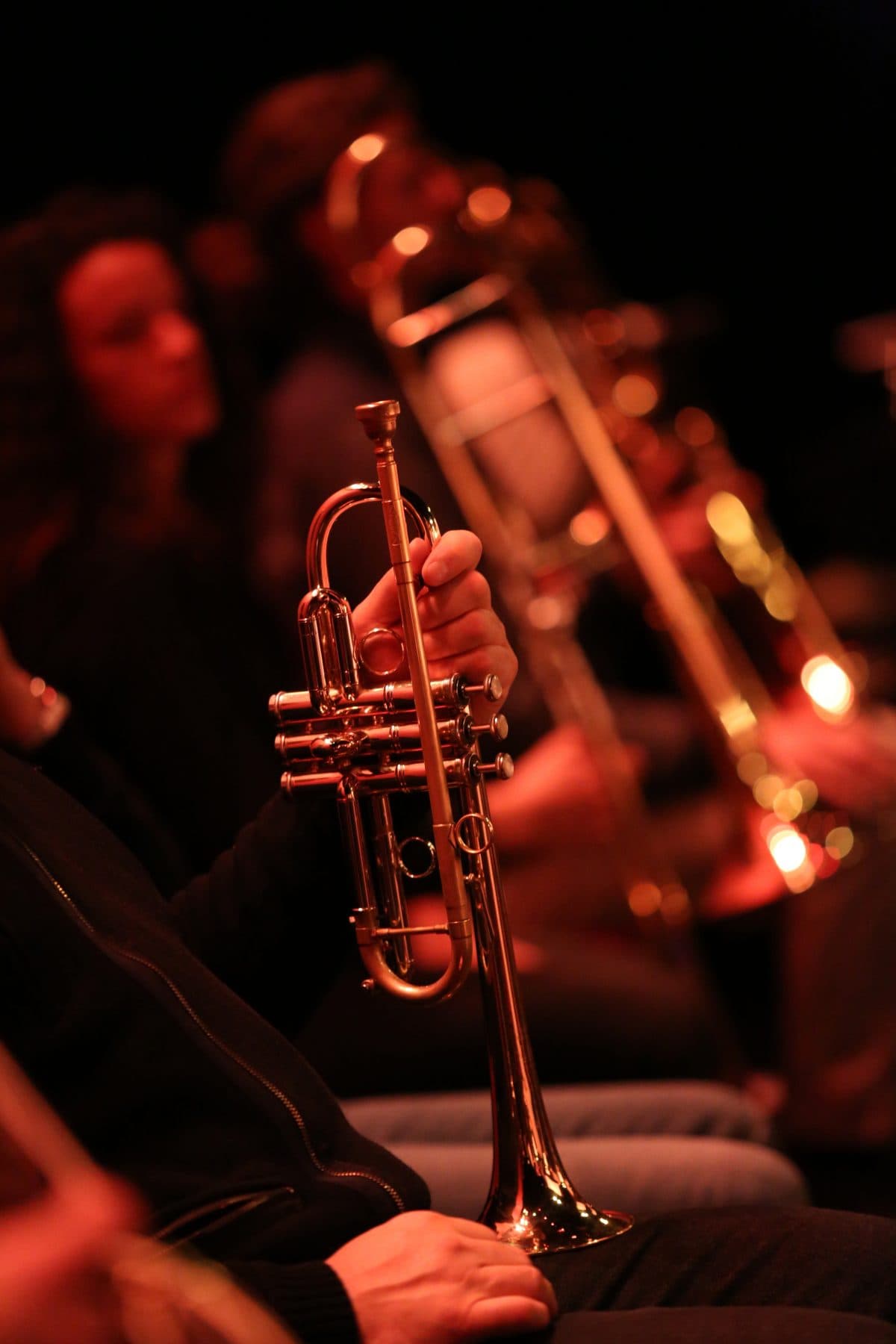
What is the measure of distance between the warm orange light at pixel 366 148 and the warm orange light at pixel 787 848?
0.95 metres

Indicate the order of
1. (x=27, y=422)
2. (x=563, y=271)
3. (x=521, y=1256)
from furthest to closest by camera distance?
(x=563, y=271) < (x=27, y=422) < (x=521, y=1256)

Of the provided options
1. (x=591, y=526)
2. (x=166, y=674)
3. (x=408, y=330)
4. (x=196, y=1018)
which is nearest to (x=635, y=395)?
(x=591, y=526)

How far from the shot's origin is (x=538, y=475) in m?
1.99

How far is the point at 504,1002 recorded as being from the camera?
2.47ft

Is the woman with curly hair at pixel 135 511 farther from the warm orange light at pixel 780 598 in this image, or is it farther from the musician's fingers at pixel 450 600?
the warm orange light at pixel 780 598

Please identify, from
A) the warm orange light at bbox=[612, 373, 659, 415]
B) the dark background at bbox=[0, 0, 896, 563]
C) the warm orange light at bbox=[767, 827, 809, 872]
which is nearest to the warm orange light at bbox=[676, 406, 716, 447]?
the warm orange light at bbox=[612, 373, 659, 415]

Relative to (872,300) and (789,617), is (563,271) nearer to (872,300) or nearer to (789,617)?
(789,617)

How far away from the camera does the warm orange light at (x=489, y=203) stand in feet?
6.19

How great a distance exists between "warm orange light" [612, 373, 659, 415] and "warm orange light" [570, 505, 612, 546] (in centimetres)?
21

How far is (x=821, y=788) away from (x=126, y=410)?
38.4 inches

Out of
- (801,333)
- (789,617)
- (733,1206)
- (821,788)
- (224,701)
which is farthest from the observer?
(801,333)

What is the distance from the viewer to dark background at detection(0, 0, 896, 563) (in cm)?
248

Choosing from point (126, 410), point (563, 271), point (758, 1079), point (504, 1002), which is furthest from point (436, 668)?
point (563, 271)

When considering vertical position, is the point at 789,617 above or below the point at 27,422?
below
